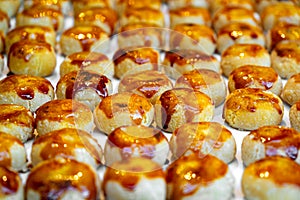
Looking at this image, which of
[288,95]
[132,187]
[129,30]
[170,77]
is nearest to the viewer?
[132,187]

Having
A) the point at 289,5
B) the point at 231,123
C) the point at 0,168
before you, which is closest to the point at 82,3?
the point at 289,5

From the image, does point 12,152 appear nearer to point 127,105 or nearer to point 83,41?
point 127,105

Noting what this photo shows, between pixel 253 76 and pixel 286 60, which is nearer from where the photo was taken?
pixel 253 76

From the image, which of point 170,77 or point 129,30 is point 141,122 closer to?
point 170,77

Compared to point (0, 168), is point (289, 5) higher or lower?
lower

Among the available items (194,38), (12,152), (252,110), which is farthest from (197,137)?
(194,38)

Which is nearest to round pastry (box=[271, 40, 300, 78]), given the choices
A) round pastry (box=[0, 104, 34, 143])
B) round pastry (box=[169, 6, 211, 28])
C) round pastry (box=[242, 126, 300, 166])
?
round pastry (box=[169, 6, 211, 28])

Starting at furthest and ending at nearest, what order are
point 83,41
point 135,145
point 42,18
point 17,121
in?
point 42,18 → point 83,41 → point 17,121 → point 135,145

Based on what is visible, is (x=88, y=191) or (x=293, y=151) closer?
(x=88, y=191)
